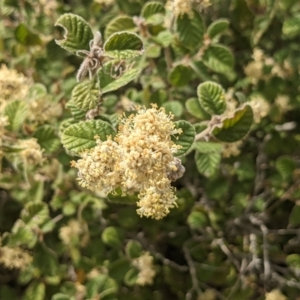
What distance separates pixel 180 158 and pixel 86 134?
35cm

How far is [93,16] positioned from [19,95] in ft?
1.88

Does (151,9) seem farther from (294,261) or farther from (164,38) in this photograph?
(294,261)

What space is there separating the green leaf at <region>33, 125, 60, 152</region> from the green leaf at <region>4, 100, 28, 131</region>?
3.1 inches

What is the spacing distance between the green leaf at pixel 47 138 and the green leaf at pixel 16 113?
78 mm

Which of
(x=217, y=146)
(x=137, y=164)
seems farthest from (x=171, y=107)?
(x=137, y=164)

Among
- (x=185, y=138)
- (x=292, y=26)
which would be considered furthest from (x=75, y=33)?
(x=292, y=26)

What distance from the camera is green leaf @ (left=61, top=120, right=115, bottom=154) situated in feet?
3.02

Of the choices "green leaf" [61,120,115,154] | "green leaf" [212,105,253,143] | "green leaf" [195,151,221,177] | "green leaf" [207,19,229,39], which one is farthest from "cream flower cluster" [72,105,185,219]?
"green leaf" [207,19,229,39]

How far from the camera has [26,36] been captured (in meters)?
1.52

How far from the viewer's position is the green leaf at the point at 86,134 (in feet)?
3.02

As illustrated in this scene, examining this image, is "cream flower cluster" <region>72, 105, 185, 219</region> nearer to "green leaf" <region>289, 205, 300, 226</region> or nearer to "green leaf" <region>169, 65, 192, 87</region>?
"green leaf" <region>169, 65, 192, 87</region>

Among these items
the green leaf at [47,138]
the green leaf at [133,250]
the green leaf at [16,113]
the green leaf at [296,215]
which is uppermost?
the green leaf at [16,113]

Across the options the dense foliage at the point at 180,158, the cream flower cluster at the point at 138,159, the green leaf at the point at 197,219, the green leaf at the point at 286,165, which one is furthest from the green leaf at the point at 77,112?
the green leaf at the point at 286,165

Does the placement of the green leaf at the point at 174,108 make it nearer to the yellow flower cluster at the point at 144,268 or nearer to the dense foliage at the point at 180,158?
the dense foliage at the point at 180,158
